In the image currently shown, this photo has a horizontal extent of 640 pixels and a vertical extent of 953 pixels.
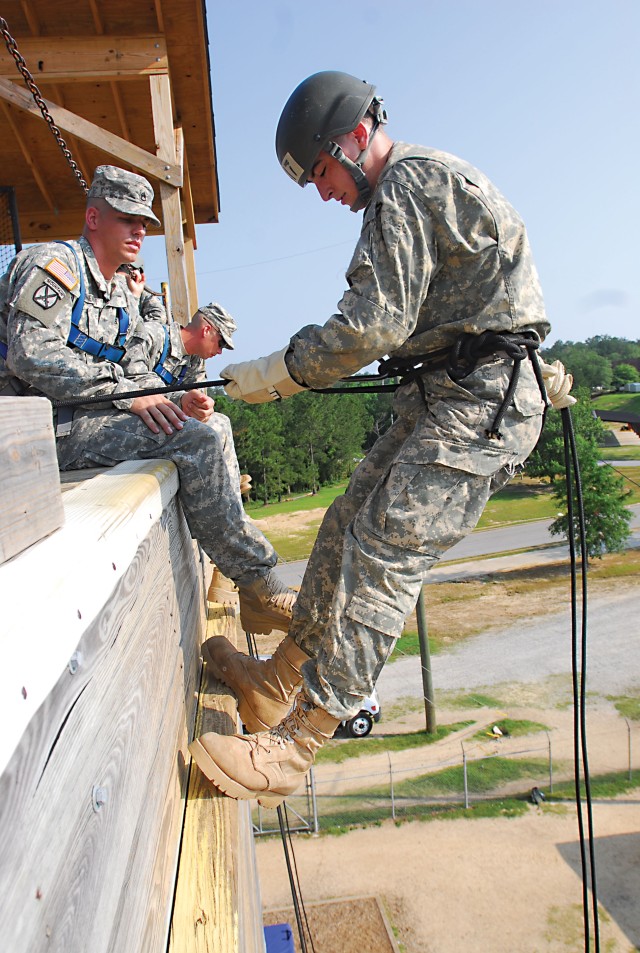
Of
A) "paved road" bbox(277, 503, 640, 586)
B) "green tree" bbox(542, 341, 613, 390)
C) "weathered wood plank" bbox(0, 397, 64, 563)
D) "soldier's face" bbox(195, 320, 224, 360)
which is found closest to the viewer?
"weathered wood plank" bbox(0, 397, 64, 563)

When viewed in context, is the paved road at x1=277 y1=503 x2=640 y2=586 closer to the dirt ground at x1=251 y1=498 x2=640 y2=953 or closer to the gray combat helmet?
the dirt ground at x1=251 y1=498 x2=640 y2=953

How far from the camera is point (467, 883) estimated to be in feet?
55.0

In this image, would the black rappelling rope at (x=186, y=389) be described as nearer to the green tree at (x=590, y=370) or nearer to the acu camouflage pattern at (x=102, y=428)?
the acu camouflage pattern at (x=102, y=428)

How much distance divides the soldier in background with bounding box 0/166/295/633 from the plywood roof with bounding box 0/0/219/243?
275 cm

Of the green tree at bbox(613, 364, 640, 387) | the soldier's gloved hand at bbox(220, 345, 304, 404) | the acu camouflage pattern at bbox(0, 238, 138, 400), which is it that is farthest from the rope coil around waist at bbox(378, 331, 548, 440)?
the green tree at bbox(613, 364, 640, 387)

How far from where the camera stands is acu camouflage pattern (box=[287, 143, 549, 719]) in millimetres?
2469

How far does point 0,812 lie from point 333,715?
182 cm

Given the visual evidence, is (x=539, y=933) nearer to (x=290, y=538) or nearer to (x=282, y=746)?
(x=282, y=746)

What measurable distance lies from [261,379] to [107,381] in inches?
44.3

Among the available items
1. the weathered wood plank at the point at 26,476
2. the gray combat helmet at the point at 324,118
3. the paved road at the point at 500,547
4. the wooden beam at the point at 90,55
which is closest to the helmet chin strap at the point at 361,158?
the gray combat helmet at the point at 324,118

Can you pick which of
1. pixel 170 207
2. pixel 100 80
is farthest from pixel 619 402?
pixel 100 80

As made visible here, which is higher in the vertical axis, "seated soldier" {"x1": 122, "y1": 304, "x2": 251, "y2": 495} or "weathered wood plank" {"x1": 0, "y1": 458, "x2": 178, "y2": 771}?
"seated soldier" {"x1": 122, "y1": 304, "x2": 251, "y2": 495}

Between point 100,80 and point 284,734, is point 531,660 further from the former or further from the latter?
point 284,734

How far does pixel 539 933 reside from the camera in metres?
15.3
